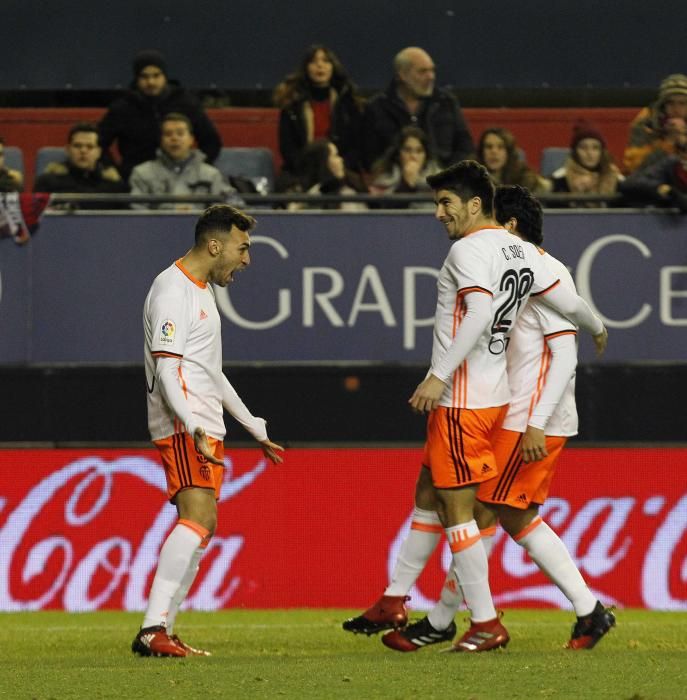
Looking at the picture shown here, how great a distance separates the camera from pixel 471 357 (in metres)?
7.15

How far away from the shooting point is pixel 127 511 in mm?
10344

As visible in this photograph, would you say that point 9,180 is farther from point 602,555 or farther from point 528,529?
point 528,529

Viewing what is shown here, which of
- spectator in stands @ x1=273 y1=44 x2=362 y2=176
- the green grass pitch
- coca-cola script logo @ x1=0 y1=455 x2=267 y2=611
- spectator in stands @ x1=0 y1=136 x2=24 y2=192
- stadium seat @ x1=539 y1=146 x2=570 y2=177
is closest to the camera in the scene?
the green grass pitch

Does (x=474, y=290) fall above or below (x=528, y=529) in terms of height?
above

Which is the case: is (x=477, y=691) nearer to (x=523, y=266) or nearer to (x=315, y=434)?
(x=523, y=266)

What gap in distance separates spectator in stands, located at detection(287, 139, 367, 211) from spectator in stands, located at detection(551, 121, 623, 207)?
52.6 inches

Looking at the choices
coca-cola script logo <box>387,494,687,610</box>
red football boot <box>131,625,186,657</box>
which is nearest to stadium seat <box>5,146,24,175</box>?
coca-cola script logo <box>387,494,687,610</box>

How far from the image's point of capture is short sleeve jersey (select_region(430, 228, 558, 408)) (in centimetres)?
707

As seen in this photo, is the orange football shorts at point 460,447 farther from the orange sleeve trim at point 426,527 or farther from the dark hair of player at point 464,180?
the dark hair of player at point 464,180

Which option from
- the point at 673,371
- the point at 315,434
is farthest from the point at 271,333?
the point at 673,371

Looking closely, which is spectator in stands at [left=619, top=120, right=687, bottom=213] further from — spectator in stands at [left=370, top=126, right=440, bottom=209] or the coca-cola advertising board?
the coca-cola advertising board

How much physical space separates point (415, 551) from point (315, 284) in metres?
3.86

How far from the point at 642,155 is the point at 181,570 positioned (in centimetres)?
552

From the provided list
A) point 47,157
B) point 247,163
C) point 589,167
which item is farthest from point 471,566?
point 47,157
